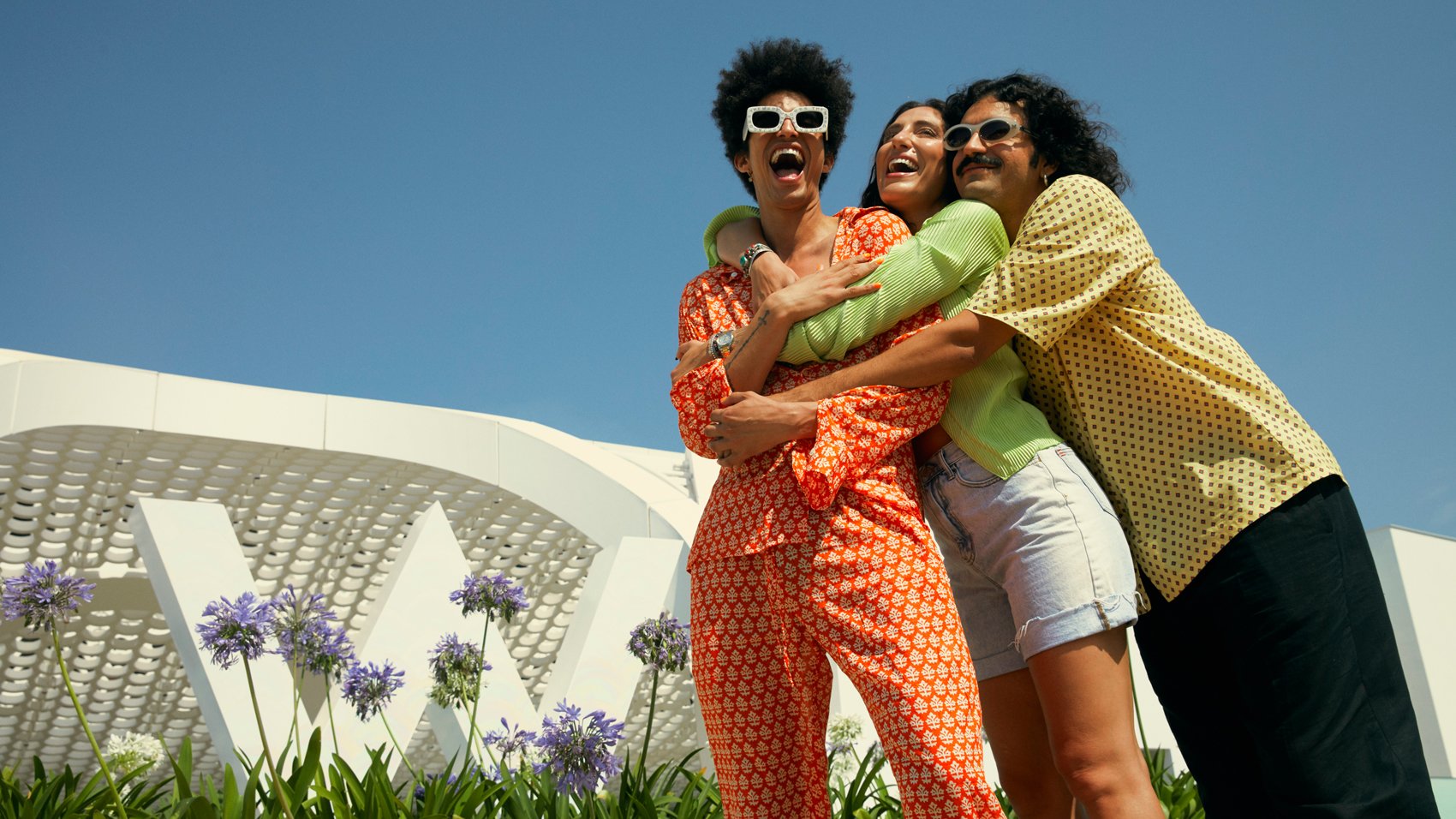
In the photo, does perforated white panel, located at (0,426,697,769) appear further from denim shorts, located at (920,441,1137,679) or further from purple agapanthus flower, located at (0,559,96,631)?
denim shorts, located at (920,441,1137,679)

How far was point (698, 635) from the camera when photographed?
204 centimetres

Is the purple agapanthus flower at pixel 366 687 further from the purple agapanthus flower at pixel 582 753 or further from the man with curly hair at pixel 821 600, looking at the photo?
the man with curly hair at pixel 821 600

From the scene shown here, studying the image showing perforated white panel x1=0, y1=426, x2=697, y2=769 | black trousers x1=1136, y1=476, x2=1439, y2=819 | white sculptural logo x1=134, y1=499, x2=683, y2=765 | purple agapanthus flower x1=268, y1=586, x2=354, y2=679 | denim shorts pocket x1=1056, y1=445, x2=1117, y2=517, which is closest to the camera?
black trousers x1=1136, y1=476, x2=1439, y2=819

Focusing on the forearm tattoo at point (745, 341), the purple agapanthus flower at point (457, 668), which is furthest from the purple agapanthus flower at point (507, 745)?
the forearm tattoo at point (745, 341)

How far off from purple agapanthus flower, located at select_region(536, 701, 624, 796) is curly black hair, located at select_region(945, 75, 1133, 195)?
5.63 ft

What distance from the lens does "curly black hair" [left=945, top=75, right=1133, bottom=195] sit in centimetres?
229

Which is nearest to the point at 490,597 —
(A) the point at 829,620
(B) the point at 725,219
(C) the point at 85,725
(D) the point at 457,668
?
(D) the point at 457,668

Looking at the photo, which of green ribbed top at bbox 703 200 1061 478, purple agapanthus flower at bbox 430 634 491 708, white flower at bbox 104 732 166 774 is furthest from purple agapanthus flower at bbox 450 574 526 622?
green ribbed top at bbox 703 200 1061 478

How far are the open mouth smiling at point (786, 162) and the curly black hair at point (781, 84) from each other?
0.11 metres

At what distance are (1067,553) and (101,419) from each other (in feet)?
21.7

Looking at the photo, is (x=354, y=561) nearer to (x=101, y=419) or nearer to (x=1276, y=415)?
(x=101, y=419)

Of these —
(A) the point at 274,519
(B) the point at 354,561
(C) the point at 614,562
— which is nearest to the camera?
(C) the point at 614,562

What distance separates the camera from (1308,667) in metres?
1.80

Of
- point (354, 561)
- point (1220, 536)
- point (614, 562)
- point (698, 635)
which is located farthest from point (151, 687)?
point (1220, 536)
